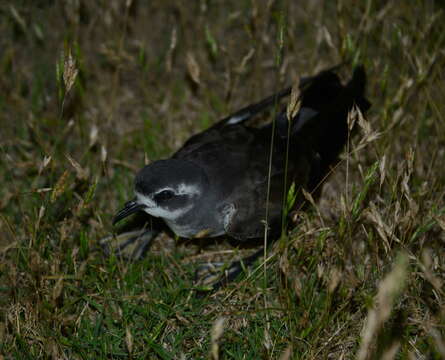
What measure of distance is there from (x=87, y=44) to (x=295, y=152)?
8.23 feet

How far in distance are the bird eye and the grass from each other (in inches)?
14.3

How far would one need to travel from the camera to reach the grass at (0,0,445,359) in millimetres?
2779

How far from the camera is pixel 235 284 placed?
10.7ft

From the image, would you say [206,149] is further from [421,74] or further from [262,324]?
[421,74]

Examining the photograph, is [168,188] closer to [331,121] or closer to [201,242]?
[201,242]

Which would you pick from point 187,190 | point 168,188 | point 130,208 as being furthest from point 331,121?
point 130,208

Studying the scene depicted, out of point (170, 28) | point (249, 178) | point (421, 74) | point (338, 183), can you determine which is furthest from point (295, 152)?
point (170, 28)

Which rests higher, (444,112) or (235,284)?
(444,112)

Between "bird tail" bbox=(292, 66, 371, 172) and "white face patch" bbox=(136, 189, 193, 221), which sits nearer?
"white face patch" bbox=(136, 189, 193, 221)

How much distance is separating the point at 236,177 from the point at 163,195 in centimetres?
48

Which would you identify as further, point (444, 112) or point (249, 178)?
point (444, 112)

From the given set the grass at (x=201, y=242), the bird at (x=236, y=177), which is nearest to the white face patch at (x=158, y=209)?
the bird at (x=236, y=177)

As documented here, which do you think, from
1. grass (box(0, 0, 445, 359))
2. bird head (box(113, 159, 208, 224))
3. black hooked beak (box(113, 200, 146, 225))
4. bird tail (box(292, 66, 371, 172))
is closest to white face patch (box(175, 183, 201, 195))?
bird head (box(113, 159, 208, 224))

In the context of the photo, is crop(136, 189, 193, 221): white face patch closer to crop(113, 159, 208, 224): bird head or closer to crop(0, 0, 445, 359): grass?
crop(113, 159, 208, 224): bird head
